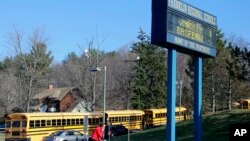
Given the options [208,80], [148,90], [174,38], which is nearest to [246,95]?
[208,80]

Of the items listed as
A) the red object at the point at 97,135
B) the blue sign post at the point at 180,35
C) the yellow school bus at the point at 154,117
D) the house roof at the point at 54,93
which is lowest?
the yellow school bus at the point at 154,117

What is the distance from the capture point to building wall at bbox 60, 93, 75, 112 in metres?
90.6

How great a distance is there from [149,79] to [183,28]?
63.0 m

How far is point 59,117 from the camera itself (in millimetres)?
46625

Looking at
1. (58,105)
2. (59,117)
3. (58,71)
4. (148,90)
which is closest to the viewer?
(59,117)

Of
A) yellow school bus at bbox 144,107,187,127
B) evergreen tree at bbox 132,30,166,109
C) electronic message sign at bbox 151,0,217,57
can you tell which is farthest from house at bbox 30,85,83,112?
electronic message sign at bbox 151,0,217,57

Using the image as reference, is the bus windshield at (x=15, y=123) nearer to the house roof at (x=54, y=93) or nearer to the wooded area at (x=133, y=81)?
the wooded area at (x=133, y=81)

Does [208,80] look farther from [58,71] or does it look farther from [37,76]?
[58,71]

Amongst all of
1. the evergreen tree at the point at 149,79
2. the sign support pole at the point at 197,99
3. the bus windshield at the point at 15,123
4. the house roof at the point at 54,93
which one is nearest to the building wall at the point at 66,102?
the house roof at the point at 54,93

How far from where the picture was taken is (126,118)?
58.4 metres

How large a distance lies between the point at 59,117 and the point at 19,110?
92.9ft

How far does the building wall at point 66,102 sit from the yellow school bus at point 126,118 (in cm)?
3067

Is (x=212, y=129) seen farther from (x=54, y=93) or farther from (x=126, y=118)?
(x=54, y=93)

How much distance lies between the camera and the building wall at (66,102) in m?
90.6
